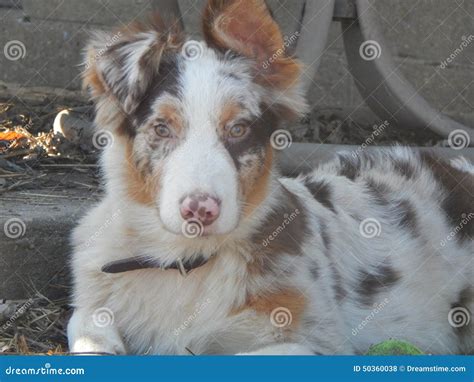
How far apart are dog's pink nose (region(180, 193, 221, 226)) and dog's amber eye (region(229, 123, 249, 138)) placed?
0.38 m

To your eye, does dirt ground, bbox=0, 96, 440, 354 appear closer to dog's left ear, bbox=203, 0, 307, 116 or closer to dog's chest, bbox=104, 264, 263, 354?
dog's chest, bbox=104, 264, 263, 354

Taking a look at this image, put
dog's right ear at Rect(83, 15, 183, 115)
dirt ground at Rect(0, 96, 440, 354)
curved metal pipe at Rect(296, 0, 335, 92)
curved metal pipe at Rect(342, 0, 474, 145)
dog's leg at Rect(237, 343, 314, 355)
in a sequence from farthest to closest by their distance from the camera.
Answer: curved metal pipe at Rect(342, 0, 474, 145)
curved metal pipe at Rect(296, 0, 335, 92)
dirt ground at Rect(0, 96, 440, 354)
dog's right ear at Rect(83, 15, 183, 115)
dog's leg at Rect(237, 343, 314, 355)

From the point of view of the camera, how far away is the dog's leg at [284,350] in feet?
13.1

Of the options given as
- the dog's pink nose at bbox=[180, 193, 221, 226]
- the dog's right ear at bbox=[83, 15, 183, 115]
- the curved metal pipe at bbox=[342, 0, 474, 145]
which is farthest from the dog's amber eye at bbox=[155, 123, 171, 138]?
the curved metal pipe at bbox=[342, 0, 474, 145]

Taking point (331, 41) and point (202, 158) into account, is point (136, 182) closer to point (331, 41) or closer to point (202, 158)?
point (202, 158)

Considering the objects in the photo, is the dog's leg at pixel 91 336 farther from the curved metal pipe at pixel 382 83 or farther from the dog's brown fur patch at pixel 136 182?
the curved metal pipe at pixel 382 83

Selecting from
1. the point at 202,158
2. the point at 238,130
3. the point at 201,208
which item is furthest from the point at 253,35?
the point at 201,208

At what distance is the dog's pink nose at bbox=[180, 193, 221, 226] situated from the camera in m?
3.79

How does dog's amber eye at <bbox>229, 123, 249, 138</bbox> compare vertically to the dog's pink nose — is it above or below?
above

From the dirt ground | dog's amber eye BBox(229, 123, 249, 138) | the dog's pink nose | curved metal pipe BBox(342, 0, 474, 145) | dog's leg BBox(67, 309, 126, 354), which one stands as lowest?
the dirt ground

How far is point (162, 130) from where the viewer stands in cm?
411

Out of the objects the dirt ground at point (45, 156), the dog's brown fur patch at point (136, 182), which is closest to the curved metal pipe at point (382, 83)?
the dirt ground at point (45, 156)

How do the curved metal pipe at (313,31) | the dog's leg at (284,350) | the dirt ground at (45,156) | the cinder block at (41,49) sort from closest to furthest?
1. the dog's leg at (284,350)
2. the dirt ground at (45,156)
3. the curved metal pipe at (313,31)
4. the cinder block at (41,49)

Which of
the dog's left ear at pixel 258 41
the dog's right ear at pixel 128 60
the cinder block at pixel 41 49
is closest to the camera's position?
the dog's right ear at pixel 128 60
